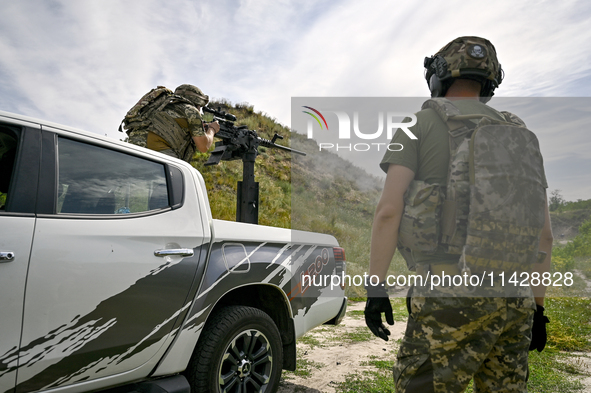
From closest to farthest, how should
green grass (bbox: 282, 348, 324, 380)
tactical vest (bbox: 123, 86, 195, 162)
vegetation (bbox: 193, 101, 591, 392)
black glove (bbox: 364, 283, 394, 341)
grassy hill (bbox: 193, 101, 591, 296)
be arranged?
black glove (bbox: 364, 283, 394, 341), green grass (bbox: 282, 348, 324, 380), vegetation (bbox: 193, 101, 591, 392), tactical vest (bbox: 123, 86, 195, 162), grassy hill (bbox: 193, 101, 591, 296)

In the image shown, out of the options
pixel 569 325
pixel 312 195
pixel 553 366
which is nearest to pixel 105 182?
pixel 553 366

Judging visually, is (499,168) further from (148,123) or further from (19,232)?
(148,123)

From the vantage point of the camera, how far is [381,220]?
173cm

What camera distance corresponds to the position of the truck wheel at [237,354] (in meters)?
2.24

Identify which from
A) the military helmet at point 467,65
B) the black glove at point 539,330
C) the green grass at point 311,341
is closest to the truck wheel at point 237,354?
the black glove at point 539,330

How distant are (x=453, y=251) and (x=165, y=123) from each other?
3.51 meters

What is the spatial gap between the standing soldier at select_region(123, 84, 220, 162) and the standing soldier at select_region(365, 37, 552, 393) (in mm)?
3003

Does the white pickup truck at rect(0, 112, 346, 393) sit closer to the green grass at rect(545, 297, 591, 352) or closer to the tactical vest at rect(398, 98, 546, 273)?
the tactical vest at rect(398, 98, 546, 273)

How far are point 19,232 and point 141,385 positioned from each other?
3.32 ft

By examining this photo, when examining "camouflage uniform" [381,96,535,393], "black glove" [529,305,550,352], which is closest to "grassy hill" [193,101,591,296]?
"black glove" [529,305,550,352]

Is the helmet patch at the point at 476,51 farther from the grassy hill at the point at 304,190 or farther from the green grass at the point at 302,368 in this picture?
the grassy hill at the point at 304,190

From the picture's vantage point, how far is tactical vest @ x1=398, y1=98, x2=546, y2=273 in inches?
62.6

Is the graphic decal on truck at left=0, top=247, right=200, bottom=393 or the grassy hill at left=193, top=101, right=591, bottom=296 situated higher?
the grassy hill at left=193, top=101, right=591, bottom=296

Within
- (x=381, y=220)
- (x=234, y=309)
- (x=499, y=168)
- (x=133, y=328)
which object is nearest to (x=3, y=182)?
(x=133, y=328)
